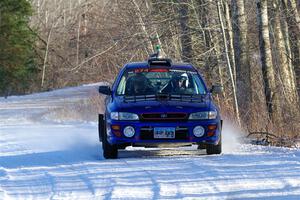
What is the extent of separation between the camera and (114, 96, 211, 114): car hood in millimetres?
11445

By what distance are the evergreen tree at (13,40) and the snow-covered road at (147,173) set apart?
4429 cm

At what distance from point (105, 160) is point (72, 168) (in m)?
1.07

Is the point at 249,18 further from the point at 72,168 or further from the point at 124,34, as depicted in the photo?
the point at 72,168

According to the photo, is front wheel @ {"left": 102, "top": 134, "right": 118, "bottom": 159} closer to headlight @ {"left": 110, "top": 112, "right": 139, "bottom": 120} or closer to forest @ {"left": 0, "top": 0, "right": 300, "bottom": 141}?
headlight @ {"left": 110, "top": 112, "right": 139, "bottom": 120}

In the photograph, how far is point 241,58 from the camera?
19.7 metres

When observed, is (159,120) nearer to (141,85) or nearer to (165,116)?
(165,116)

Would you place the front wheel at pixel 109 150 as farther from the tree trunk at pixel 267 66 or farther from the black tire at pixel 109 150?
the tree trunk at pixel 267 66

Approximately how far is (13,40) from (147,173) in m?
50.9

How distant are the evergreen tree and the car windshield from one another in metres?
46.9

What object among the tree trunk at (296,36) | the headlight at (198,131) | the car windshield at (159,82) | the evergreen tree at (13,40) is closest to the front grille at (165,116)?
the headlight at (198,131)

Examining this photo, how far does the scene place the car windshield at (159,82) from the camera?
12625 mm

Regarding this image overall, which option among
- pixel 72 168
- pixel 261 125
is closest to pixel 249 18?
pixel 261 125

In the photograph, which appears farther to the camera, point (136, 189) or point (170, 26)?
point (170, 26)

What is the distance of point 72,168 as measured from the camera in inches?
422
